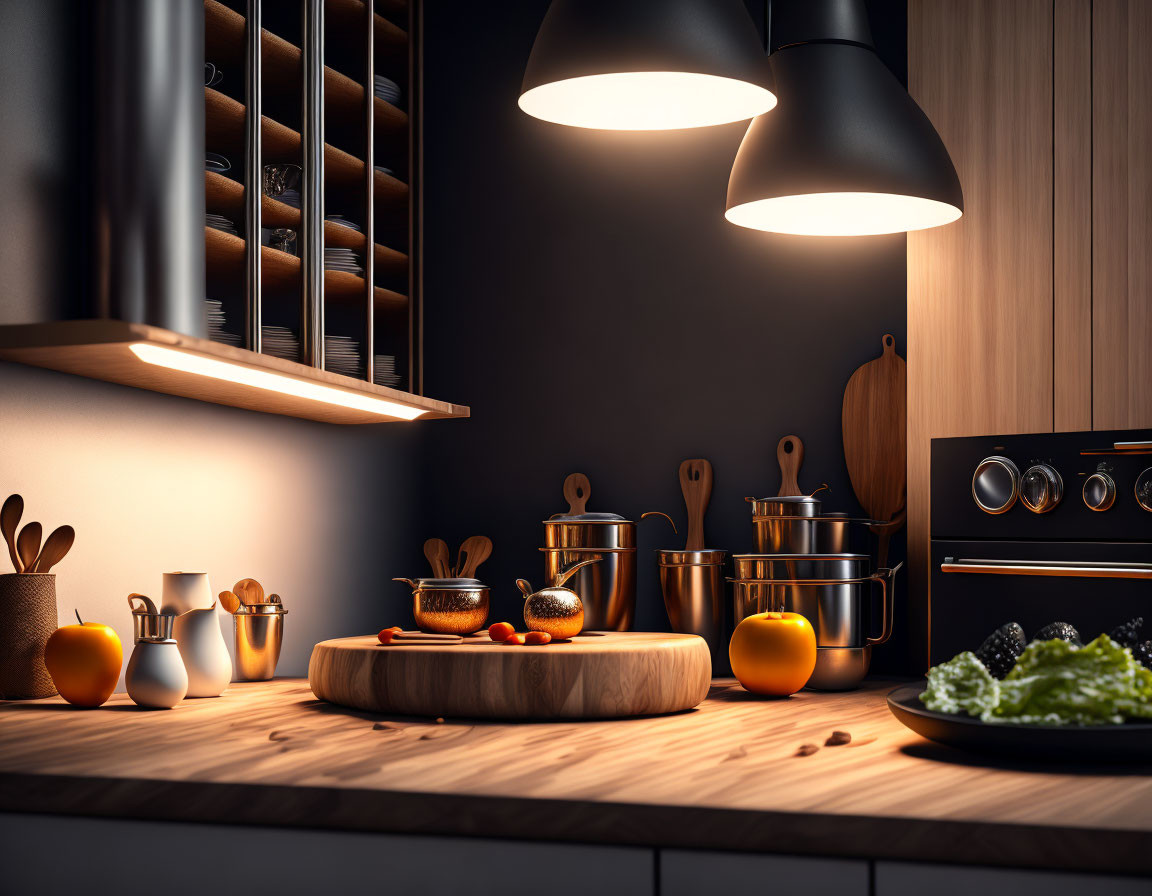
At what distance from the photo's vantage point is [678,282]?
2727mm

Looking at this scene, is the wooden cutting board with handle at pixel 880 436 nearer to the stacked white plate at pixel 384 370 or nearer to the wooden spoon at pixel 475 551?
the wooden spoon at pixel 475 551

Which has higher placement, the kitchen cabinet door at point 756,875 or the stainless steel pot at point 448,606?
the stainless steel pot at point 448,606

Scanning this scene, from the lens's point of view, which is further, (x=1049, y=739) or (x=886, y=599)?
(x=886, y=599)

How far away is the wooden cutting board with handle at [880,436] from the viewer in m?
2.45

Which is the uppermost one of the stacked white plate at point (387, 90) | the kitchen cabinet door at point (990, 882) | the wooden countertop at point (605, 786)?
the stacked white plate at point (387, 90)

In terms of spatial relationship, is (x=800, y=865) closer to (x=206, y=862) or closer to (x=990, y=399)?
(x=206, y=862)

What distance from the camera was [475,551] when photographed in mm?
2787

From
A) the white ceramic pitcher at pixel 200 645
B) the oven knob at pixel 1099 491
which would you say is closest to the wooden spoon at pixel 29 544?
the white ceramic pitcher at pixel 200 645

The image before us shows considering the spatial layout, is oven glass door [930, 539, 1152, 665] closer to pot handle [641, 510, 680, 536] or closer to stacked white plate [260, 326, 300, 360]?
pot handle [641, 510, 680, 536]

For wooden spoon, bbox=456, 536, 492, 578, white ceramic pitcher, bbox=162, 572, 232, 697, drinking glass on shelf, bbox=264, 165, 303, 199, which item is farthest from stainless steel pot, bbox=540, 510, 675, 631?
drinking glass on shelf, bbox=264, 165, 303, 199

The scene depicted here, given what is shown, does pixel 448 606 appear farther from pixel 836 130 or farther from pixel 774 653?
pixel 836 130

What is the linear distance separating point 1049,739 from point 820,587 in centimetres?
81

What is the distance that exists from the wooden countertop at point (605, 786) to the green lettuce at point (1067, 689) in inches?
2.4

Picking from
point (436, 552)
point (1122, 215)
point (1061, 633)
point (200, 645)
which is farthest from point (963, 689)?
point (436, 552)
